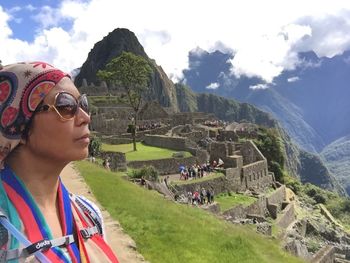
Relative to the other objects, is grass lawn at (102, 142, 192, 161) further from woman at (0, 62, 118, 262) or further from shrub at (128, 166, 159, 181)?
woman at (0, 62, 118, 262)

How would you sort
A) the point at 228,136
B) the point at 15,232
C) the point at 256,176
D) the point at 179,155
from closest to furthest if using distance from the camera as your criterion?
the point at 15,232
the point at 179,155
the point at 256,176
the point at 228,136

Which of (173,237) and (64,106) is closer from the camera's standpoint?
(64,106)

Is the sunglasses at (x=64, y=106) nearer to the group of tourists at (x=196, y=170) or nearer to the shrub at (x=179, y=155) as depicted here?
the group of tourists at (x=196, y=170)

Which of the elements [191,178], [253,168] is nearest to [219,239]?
[191,178]

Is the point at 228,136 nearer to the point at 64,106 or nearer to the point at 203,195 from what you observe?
the point at 203,195

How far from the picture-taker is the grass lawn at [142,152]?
37375 mm

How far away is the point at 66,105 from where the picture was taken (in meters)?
3.01

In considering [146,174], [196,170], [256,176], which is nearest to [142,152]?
[196,170]

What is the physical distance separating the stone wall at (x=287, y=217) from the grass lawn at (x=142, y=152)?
8.36 meters

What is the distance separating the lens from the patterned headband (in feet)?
9.59

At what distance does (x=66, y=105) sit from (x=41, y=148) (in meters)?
0.29

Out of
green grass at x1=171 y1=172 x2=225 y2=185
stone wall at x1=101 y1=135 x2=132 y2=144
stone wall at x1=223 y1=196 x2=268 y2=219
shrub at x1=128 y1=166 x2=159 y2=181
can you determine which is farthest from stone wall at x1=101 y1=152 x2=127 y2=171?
stone wall at x1=101 y1=135 x2=132 y2=144

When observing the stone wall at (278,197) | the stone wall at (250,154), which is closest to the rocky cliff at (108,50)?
the stone wall at (250,154)

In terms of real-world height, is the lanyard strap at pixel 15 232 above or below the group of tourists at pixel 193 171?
above
